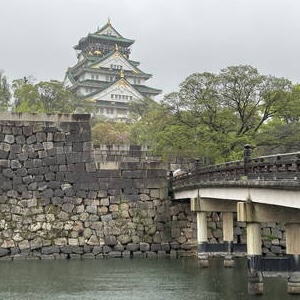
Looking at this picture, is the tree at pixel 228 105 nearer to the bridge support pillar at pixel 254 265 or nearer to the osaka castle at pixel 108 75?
the bridge support pillar at pixel 254 265

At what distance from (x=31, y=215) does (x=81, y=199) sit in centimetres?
244

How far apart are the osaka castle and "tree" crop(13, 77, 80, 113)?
19.6 m

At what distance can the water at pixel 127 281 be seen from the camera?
15.6 metres

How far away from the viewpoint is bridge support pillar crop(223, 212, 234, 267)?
20.0 metres

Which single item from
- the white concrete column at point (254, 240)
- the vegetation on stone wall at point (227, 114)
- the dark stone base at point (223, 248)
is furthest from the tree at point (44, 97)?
the white concrete column at point (254, 240)

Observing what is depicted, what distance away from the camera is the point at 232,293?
1552 centimetres

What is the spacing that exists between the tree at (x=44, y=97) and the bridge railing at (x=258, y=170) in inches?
973

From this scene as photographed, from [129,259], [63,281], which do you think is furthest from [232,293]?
[129,259]

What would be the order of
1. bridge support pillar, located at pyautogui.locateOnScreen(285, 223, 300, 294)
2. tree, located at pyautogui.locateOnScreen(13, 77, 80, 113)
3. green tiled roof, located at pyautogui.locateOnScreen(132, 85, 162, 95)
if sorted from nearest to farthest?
1. bridge support pillar, located at pyautogui.locateOnScreen(285, 223, 300, 294)
2. tree, located at pyautogui.locateOnScreen(13, 77, 80, 113)
3. green tiled roof, located at pyautogui.locateOnScreen(132, 85, 162, 95)

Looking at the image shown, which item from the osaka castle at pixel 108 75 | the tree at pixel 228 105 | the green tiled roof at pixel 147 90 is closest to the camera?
the tree at pixel 228 105

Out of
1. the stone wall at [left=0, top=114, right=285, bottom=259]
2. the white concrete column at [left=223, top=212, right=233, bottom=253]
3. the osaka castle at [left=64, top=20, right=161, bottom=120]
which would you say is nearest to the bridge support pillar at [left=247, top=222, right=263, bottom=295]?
the white concrete column at [left=223, top=212, right=233, bottom=253]

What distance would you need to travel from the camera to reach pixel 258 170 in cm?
1427

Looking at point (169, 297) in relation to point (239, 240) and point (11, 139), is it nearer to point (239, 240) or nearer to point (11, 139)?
point (239, 240)

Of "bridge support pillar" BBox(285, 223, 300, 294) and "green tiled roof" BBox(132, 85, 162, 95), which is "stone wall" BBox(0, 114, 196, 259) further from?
"green tiled roof" BBox(132, 85, 162, 95)
